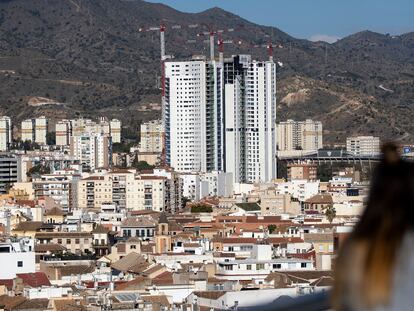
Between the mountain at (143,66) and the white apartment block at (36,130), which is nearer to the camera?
the white apartment block at (36,130)

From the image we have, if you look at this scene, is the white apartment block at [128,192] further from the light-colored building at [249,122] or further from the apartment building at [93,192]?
the light-colored building at [249,122]

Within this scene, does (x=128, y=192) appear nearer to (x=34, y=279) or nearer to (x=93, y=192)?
(x=93, y=192)

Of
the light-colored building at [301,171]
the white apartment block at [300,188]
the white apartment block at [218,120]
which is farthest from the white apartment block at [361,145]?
the white apartment block at [300,188]

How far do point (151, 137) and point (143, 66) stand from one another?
144 feet

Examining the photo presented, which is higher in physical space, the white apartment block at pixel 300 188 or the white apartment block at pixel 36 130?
the white apartment block at pixel 36 130

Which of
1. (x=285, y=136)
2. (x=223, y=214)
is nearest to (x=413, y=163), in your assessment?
(x=223, y=214)

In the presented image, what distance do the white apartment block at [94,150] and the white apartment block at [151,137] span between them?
6743 mm

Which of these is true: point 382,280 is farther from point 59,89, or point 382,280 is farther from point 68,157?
point 59,89

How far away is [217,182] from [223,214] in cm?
1155

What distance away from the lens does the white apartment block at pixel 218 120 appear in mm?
52156

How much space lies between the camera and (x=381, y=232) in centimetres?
102

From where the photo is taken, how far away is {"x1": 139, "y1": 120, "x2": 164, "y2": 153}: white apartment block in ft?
231

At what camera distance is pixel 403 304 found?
39.8 inches

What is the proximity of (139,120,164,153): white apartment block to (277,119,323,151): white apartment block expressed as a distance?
625 centimetres
